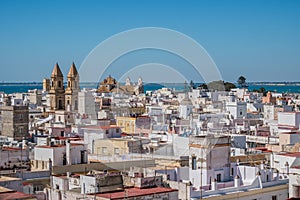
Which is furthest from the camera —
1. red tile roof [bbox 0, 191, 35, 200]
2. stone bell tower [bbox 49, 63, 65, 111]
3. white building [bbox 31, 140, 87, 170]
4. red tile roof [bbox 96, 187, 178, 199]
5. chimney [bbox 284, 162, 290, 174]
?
stone bell tower [bbox 49, 63, 65, 111]

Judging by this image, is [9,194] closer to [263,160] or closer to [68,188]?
[68,188]

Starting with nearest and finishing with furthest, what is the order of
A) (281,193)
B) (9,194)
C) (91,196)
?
(9,194) < (91,196) < (281,193)

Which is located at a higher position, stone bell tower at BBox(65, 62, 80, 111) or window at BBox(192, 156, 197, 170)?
stone bell tower at BBox(65, 62, 80, 111)

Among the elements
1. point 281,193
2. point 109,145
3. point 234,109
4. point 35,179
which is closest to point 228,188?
point 281,193

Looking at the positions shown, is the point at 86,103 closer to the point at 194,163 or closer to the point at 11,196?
the point at 194,163

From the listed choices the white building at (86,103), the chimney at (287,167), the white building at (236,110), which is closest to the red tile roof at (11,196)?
the chimney at (287,167)

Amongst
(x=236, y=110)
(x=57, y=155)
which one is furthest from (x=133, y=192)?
(x=236, y=110)

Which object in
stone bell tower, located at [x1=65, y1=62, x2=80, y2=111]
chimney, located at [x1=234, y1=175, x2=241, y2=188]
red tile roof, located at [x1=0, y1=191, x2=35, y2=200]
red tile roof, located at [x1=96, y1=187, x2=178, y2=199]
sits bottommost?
chimney, located at [x1=234, y1=175, x2=241, y2=188]

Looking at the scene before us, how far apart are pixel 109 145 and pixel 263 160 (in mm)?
5684

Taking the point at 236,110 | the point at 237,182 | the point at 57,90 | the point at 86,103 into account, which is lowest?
the point at 237,182

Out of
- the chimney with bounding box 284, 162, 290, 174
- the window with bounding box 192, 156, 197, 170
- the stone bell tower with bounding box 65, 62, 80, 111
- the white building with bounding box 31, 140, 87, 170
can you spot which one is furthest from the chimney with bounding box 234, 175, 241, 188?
the stone bell tower with bounding box 65, 62, 80, 111

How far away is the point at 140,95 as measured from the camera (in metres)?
52.7

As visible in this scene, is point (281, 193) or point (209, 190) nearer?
point (209, 190)

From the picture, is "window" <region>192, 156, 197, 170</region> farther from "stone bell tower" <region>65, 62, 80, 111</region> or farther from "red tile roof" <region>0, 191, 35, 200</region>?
"stone bell tower" <region>65, 62, 80, 111</region>
